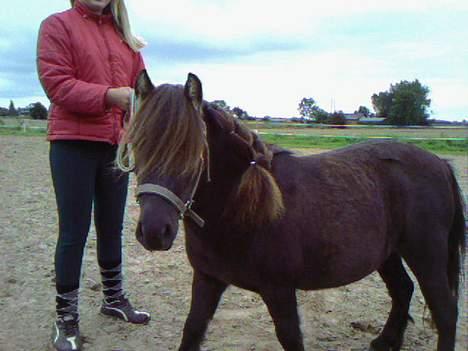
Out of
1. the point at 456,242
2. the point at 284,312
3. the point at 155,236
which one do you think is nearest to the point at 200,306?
the point at 284,312

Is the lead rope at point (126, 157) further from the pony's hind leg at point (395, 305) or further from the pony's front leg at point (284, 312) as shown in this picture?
the pony's hind leg at point (395, 305)

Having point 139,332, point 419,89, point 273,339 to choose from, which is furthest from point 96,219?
point 419,89

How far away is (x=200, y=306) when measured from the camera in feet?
10.0

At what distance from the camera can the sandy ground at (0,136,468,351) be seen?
12.3 ft

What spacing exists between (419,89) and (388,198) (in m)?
65.4

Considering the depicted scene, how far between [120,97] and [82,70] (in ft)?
1.59

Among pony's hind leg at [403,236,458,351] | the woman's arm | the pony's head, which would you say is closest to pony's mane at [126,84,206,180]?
the pony's head

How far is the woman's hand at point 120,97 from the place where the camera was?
2.85m

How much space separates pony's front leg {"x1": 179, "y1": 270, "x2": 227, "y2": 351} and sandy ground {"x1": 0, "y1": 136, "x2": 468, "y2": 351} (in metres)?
0.59

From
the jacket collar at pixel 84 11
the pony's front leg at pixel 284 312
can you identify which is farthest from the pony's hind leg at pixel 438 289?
the jacket collar at pixel 84 11

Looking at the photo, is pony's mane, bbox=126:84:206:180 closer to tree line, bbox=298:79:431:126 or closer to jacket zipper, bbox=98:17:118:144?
jacket zipper, bbox=98:17:118:144

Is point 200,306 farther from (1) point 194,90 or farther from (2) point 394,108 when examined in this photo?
(2) point 394,108

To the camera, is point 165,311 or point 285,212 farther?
point 165,311

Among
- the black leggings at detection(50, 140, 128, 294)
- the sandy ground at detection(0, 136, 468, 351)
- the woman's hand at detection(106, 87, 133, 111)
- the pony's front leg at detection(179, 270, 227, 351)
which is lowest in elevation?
the sandy ground at detection(0, 136, 468, 351)
